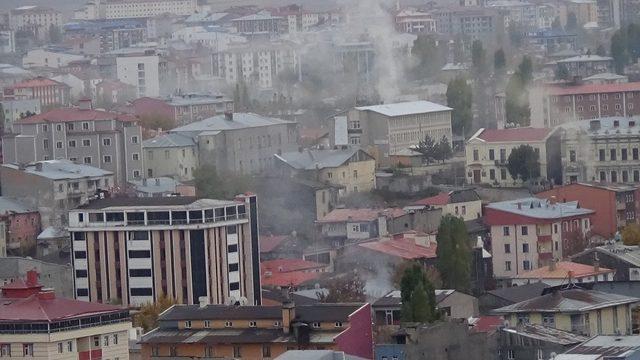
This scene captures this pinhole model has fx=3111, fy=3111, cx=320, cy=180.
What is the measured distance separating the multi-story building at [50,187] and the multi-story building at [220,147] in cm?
274

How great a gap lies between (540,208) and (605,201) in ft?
4.49

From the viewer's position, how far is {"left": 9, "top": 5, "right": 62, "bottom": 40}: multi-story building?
2876 inches

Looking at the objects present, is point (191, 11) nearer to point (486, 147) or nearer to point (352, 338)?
point (486, 147)

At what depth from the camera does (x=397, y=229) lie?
29953 mm

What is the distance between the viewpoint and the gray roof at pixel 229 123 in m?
36.4

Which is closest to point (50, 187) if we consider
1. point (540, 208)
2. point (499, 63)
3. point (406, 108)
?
point (540, 208)

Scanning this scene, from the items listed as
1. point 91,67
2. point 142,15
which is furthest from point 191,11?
point 91,67

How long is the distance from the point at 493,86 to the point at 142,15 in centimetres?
3312

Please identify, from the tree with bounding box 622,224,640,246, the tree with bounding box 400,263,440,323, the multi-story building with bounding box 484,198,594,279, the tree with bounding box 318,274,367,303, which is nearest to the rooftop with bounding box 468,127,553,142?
the multi-story building with bounding box 484,198,594,279

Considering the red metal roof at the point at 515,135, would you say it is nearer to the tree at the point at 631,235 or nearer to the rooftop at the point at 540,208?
the rooftop at the point at 540,208

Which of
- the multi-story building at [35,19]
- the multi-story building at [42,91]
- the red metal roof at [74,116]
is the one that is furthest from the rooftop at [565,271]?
the multi-story building at [35,19]

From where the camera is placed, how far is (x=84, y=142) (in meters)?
34.8

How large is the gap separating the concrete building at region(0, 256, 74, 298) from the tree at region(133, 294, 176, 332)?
1.09 meters

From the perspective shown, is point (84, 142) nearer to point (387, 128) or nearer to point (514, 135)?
point (387, 128)
